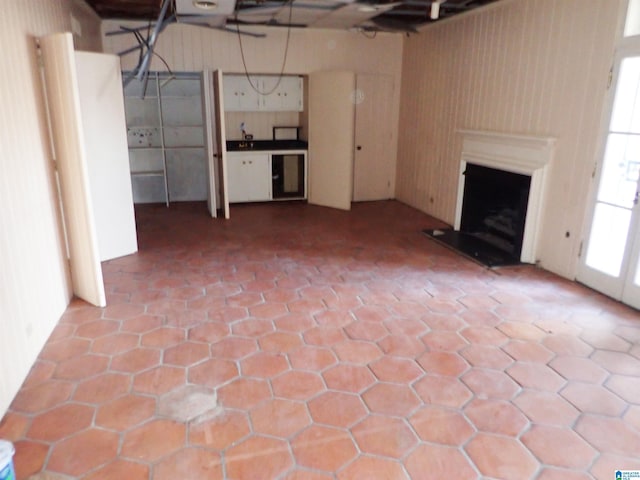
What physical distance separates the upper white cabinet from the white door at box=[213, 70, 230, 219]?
84cm

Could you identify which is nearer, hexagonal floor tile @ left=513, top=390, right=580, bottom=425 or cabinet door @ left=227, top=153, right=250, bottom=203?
hexagonal floor tile @ left=513, top=390, right=580, bottom=425

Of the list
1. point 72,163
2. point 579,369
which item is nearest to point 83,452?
point 72,163

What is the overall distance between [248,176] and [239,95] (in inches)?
51.6

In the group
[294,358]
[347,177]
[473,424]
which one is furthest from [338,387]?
[347,177]

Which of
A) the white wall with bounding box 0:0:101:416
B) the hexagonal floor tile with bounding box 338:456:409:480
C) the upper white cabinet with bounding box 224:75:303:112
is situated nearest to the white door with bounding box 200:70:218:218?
the upper white cabinet with bounding box 224:75:303:112

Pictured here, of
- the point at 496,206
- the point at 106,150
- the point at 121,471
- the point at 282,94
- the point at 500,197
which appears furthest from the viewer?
the point at 282,94

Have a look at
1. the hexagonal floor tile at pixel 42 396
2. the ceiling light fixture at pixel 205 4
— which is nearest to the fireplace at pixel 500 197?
the ceiling light fixture at pixel 205 4

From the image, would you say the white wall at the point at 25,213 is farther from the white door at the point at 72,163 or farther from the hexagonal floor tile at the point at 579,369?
the hexagonal floor tile at the point at 579,369

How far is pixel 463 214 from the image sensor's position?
18.9 feet

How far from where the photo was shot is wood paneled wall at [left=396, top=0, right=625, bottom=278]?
13.2 ft

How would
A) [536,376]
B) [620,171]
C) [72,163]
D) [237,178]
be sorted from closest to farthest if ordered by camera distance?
[536,376] < [72,163] < [620,171] < [237,178]

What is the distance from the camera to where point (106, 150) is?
4.54m

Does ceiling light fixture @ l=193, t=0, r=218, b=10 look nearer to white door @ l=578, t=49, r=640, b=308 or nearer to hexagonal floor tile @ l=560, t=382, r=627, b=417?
white door @ l=578, t=49, r=640, b=308

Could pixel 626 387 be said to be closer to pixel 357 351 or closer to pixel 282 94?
pixel 357 351
